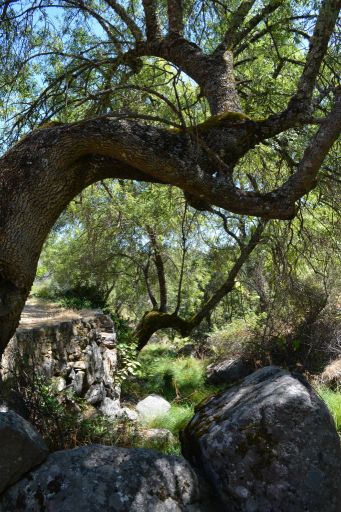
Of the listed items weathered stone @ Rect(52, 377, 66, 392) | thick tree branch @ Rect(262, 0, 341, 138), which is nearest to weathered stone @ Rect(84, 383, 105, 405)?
weathered stone @ Rect(52, 377, 66, 392)

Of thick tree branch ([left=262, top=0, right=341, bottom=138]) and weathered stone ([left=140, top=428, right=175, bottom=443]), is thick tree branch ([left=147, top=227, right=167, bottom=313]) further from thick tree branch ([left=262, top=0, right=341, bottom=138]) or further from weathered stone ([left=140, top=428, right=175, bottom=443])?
thick tree branch ([left=262, top=0, right=341, bottom=138])

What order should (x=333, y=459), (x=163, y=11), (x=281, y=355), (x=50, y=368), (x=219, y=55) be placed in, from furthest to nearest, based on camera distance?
(x=281, y=355), (x=163, y=11), (x=50, y=368), (x=219, y=55), (x=333, y=459)

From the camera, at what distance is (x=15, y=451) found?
347 centimetres

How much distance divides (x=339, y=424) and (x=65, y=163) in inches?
215

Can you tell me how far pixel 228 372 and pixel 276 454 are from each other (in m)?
9.79

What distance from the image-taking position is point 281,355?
12.4 m

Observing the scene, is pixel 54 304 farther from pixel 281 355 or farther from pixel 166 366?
pixel 281 355

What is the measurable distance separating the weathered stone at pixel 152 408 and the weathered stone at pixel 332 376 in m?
3.47

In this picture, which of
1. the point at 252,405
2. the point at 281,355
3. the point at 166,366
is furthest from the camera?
the point at 166,366

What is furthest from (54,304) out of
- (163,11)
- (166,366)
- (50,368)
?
(163,11)

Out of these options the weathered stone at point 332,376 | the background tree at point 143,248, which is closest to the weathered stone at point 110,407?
the background tree at point 143,248

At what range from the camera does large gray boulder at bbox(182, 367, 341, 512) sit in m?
3.42

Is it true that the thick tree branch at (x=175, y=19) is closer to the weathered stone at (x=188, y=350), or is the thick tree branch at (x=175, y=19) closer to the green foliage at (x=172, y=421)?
the green foliage at (x=172, y=421)

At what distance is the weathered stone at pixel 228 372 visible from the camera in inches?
511
